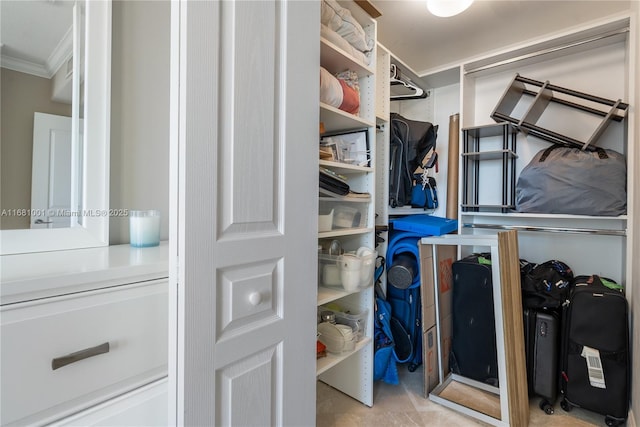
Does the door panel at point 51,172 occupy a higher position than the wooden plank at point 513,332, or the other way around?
the door panel at point 51,172

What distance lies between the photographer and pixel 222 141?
750mm

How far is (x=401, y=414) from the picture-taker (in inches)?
62.7

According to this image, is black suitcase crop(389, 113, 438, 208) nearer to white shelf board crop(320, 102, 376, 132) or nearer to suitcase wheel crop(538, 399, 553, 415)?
white shelf board crop(320, 102, 376, 132)

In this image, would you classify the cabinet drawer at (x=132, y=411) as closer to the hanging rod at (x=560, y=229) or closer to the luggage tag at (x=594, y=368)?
the luggage tag at (x=594, y=368)

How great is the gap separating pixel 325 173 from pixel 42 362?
102 cm

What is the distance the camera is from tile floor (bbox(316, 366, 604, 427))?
5.03 feet

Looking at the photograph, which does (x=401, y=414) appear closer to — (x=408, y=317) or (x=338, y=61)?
(x=408, y=317)

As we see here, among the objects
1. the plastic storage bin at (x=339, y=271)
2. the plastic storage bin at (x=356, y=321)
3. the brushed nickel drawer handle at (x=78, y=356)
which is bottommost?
the plastic storage bin at (x=356, y=321)

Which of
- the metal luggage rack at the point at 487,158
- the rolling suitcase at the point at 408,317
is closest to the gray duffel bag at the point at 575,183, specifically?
the metal luggage rack at the point at 487,158

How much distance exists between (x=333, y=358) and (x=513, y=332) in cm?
97

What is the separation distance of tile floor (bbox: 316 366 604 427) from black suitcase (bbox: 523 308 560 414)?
0.33ft

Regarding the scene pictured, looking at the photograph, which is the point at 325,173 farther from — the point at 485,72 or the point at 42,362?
the point at 485,72

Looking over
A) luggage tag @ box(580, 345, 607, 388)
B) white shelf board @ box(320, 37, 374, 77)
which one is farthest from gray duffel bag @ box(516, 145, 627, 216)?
white shelf board @ box(320, 37, 374, 77)

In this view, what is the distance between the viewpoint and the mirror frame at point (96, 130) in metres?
1.03
